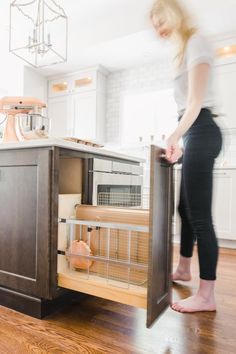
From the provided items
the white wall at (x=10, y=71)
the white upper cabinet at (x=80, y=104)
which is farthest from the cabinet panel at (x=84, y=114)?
the white wall at (x=10, y=71)

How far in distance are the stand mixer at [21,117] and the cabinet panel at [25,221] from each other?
24 centimetres

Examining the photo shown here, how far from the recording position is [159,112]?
414 cm

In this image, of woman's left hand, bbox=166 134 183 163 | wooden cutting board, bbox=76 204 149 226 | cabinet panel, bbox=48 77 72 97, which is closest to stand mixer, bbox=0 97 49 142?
wooden cutting board, bbox=76 204 149 226

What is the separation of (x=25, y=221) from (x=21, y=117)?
63 centimetres

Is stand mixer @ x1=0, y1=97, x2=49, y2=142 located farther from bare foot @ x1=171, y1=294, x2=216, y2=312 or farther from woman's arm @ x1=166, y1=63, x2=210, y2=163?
bare foot @ x1=171, y1=294, x2=216, y2=312

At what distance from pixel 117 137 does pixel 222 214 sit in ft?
7.00

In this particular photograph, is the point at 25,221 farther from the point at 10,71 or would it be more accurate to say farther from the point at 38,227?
the point at 10,71

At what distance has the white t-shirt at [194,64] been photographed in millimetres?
1186

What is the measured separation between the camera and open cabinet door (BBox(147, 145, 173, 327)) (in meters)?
0.97

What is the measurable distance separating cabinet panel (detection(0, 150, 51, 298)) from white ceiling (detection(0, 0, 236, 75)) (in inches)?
99.5

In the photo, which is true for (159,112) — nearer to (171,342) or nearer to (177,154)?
(177,154)

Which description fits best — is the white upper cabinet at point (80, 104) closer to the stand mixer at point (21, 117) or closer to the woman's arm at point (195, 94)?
the stand mixer at point (21, 117)

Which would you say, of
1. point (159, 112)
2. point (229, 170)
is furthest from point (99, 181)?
point (159, 112)

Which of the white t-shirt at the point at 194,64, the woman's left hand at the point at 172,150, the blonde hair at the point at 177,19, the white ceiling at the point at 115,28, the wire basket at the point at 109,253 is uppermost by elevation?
the white ceiling at the point at 115,28
